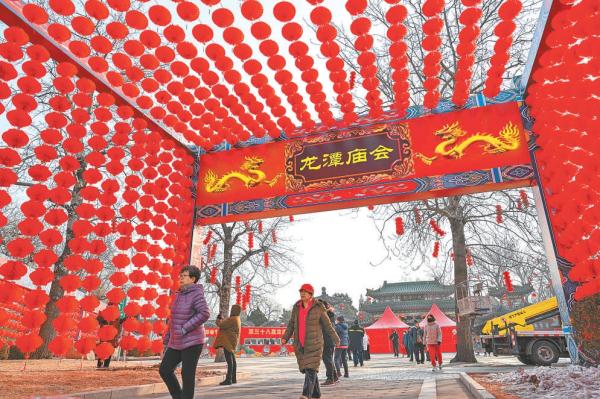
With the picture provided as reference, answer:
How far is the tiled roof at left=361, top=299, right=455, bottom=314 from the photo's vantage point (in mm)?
42312

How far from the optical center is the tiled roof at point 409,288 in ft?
146

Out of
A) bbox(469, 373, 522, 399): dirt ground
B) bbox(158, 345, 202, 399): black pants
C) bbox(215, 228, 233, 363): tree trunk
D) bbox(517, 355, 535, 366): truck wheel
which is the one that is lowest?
bbox(469, 373, 522, 399): dirt ground

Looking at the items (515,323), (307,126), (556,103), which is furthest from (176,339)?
(515,323)

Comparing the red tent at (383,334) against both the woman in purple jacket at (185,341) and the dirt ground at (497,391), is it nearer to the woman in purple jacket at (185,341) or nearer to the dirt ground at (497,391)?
the dirt ground at (497,391)

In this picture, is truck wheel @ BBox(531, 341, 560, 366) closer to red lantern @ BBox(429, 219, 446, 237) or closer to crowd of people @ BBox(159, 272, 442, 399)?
red lantern @ BBox(429, 219, 446, 237)

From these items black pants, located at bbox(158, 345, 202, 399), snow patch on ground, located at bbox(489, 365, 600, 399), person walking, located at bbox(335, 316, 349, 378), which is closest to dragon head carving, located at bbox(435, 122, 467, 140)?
snow patch on ground, located at bbox(489, 365, 600, 399)

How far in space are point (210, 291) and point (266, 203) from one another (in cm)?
1335

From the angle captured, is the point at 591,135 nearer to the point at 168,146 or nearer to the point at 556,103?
the point at 556,103

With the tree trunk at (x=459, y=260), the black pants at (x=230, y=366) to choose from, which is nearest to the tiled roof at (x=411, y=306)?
the tree trunk at (x=459, y=260)

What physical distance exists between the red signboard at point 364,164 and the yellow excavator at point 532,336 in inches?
270

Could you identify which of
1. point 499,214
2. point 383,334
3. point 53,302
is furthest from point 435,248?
point 383,334

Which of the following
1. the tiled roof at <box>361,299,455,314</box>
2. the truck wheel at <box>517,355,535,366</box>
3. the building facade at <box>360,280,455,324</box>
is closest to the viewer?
the truck wheel at <box>517,355,535,366</box>

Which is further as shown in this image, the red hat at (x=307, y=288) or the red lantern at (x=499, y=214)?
the red lantern at (x=499, y=214)

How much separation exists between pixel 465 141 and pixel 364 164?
2.05 metres
